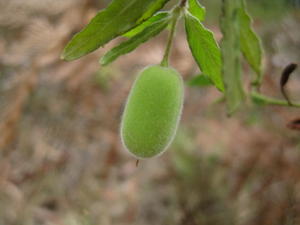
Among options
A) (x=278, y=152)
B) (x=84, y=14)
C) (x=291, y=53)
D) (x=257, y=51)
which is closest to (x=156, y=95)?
(x=257, y=51)

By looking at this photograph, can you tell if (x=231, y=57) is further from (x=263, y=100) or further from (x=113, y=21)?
(x=263, y=100)

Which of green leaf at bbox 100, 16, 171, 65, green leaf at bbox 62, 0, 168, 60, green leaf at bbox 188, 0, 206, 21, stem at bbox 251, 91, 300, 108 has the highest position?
green leaf at bbox 62, 0, 168, 60

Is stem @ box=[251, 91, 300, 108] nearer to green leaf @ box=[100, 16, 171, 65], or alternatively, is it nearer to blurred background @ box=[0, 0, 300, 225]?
green leaf @ box=[100, 16, 171, 65]

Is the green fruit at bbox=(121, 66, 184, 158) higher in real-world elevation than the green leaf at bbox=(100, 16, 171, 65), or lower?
lower

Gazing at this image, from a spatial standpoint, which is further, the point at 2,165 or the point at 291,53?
the point at 291,53

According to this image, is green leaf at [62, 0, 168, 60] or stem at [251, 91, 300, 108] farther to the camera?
stem at [251, 91, 300, 108]

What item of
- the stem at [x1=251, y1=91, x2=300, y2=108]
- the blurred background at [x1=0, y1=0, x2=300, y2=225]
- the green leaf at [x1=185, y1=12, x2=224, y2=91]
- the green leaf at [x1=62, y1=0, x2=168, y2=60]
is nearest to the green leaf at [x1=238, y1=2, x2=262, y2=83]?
the green leaf at [x1=185, y1=12, x2=224, y2=91]

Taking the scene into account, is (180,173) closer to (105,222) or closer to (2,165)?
(105,222)
